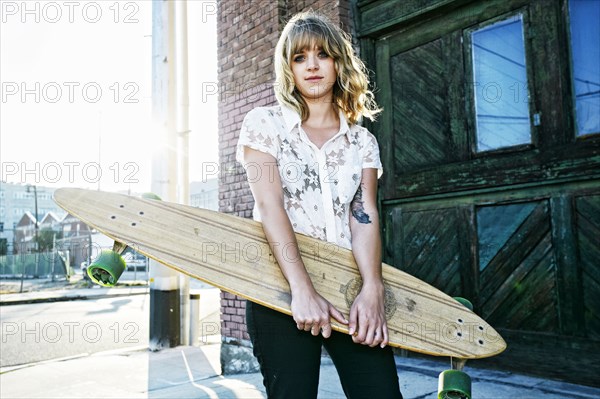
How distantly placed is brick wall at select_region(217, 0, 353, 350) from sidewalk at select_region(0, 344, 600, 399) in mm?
679

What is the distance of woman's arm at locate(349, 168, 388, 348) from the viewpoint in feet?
5.22

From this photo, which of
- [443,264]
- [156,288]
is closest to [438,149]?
[443,264]

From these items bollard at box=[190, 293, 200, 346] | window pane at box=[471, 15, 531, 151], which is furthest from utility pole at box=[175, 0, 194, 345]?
window pane at box=[471, 15, 531, 151]

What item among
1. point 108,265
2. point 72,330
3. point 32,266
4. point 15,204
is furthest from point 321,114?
point 15,204

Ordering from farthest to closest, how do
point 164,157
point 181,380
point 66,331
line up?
point 66,331 → point 164,157 → point 181,380

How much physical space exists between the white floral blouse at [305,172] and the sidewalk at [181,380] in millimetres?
2131

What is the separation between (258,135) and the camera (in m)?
1.70

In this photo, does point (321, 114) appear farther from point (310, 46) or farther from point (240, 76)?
point (240, 76)

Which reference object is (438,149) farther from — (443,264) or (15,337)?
(15,337)

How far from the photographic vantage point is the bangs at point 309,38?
1794 millimetres

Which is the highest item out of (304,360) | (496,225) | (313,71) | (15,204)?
(15,204)

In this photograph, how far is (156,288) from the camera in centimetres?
654

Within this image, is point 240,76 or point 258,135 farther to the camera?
point 240,76

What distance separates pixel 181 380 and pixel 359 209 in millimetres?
3491
